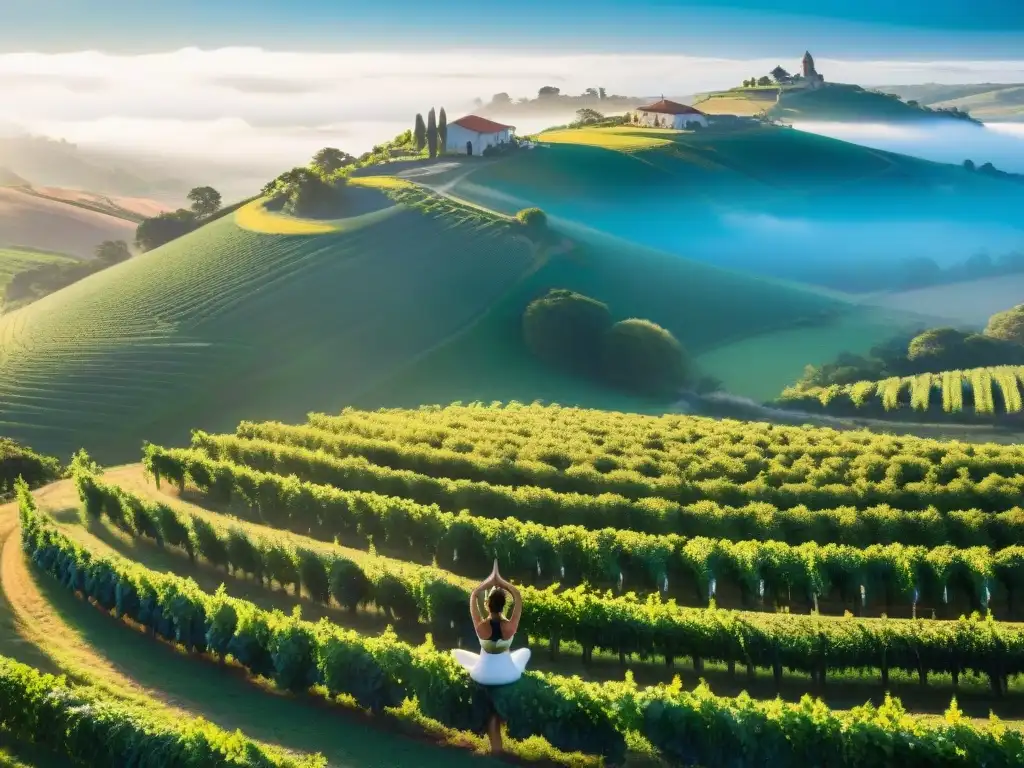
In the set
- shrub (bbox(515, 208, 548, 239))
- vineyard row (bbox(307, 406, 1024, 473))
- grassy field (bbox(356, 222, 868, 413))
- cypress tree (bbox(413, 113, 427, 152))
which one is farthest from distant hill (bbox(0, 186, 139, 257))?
vineyard row (bbox(307, 406, 1024, 473))

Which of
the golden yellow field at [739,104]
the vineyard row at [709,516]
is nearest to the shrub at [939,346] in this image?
the vineyard row at [709,516]

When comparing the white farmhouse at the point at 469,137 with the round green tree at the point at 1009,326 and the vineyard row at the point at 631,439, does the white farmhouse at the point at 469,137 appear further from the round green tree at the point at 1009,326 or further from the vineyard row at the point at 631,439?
the vineyard row at the point at 631,439

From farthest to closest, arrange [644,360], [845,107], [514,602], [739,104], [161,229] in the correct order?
1. [845,107]
2. [739,104]
3. [161,229]
4. [644,360]
5. [514,602]

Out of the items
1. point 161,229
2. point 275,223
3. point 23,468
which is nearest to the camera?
point 23,468

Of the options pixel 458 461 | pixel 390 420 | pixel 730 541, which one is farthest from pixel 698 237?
pixel 730 541

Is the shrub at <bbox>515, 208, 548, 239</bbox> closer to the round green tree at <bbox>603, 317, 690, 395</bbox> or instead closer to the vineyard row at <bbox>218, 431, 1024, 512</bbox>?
the round green tree at <bbox>603, 317, 690, 395</bbox>

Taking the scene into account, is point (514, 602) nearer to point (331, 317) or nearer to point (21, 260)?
point (331, 317)

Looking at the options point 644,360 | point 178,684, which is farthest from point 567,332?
point 178,684
